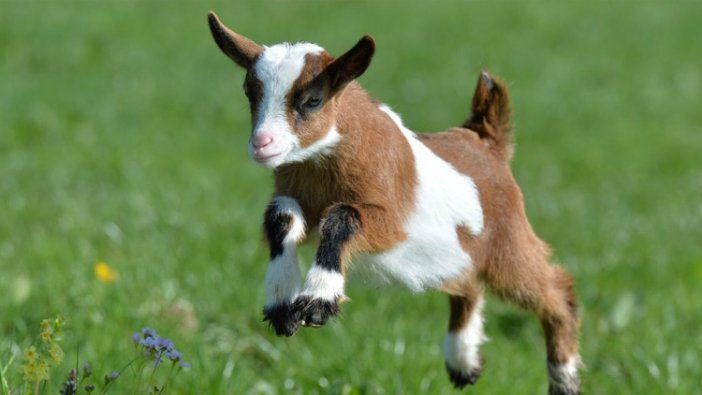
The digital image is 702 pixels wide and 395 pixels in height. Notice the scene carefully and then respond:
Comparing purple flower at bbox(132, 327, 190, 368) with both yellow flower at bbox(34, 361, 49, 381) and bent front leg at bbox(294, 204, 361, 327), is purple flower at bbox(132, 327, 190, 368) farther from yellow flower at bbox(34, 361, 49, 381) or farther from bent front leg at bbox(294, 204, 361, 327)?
bent front leg at bbox(294, 204, 361, 327)

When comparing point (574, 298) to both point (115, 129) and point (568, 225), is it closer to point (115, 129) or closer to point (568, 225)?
point (568, 225)

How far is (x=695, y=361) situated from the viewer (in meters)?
5.42

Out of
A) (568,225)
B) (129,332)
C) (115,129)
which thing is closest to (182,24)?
(115,129)

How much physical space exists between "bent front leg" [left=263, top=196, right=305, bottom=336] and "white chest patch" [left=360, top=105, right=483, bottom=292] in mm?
221

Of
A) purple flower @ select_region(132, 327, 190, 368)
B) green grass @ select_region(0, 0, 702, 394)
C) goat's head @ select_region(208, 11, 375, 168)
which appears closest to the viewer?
goat's head @ select_region(208, 11, 375, 168)

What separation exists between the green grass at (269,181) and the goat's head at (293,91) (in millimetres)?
544

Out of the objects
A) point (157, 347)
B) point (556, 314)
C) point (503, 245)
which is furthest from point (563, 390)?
point (157, 347)

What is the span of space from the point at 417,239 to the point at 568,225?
5.32 m

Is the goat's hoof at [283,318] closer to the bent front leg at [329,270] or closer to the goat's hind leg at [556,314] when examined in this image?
the bent front leg at [329,270]

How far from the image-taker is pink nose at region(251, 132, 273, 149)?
276 cm

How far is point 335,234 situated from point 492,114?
1.17 meters

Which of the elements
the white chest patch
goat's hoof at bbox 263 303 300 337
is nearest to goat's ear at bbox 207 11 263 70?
the white chest patch

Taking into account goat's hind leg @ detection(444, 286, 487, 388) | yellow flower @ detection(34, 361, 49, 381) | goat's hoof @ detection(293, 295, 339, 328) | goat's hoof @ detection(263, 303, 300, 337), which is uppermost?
goat's hoof @ detection(293, 295, 339, 328)

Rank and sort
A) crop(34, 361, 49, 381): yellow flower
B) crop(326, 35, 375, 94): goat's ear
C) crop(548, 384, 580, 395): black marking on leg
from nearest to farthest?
crop(326, 35, 375, 94): goat's ear, crop(34, 361, 49, 381): yellow flower, crop(548, 384, 580, 395): black marking on leg
